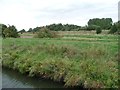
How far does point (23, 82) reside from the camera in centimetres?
1994

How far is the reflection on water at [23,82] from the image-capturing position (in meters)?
18.3

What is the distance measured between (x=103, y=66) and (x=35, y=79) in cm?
558

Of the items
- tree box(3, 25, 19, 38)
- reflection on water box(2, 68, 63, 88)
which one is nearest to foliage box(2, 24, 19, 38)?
tree box(3, 25, 19, 38)

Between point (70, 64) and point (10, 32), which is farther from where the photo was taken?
point (10, 32)

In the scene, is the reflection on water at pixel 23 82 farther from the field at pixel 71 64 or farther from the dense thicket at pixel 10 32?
the dense thicket at pixel 10 32

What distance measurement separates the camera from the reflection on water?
18.3 meters

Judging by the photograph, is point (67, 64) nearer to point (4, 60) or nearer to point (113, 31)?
point (4, 60)

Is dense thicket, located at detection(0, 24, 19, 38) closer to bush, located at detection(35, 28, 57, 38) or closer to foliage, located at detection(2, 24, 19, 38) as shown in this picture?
foliage, located at detection(2, 24, 19, 38)

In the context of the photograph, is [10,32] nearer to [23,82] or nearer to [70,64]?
[23,82]

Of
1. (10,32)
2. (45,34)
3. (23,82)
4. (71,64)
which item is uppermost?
(10,32)

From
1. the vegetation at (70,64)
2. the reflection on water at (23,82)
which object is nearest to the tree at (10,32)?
the vegetation at (70,64)

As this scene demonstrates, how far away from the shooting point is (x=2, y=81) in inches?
808

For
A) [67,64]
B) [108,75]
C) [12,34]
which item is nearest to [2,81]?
[67,64]

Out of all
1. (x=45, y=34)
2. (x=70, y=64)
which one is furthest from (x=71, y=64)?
(x=45, y=34)
